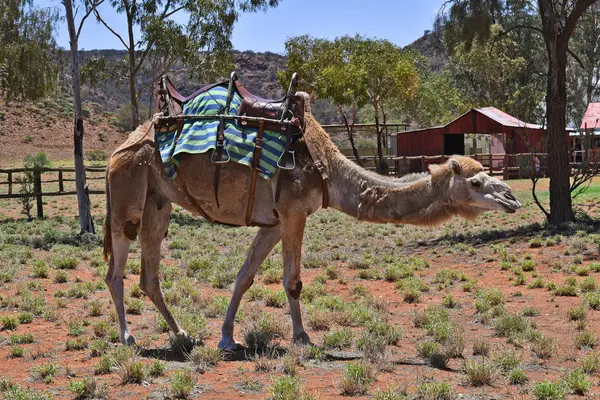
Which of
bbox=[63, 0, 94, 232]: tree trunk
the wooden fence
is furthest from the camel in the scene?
the wooden fence

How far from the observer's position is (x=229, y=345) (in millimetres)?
7539

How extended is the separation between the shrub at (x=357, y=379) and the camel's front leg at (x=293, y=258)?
114cm

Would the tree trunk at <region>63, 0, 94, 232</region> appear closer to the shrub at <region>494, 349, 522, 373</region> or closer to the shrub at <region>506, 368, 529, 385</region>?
the shrub at <region>494, 349, 522, 373</region>

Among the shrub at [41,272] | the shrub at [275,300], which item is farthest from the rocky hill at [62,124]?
the shrub at [275,300]

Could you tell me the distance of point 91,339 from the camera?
8.21 meters

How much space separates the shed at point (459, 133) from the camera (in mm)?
48344

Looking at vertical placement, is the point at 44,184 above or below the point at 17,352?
above

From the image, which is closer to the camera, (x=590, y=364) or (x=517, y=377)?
(x=517, y=377)

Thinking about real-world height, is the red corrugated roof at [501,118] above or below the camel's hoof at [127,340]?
above

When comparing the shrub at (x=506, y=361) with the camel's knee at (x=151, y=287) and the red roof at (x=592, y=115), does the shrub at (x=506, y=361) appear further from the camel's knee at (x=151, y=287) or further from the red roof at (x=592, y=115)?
the red roof at (x=592, y=115)

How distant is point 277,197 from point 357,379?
206cm

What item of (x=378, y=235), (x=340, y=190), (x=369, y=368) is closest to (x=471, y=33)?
(x=378, y=235)

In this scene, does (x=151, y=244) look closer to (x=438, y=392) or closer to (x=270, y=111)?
(x=270, y=111)

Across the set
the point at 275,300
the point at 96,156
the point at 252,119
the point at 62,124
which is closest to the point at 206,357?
the point at 252,119
